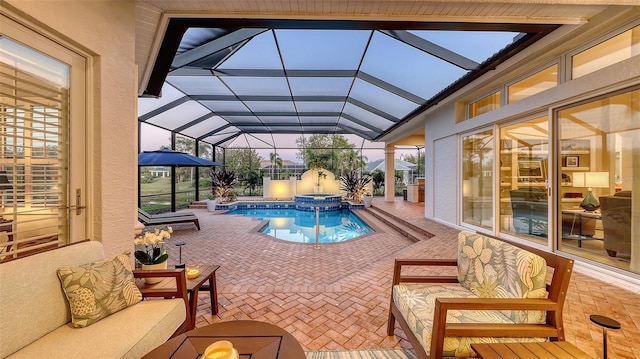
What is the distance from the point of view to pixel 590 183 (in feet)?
11.5

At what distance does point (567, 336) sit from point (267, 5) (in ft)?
14.0

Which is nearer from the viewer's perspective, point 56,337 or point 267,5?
point 56,337

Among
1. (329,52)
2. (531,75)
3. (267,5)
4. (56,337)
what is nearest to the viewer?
(56,337)

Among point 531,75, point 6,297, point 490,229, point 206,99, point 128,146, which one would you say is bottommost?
point 490,229

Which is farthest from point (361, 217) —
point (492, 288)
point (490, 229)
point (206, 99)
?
Answer: point (492, 288)

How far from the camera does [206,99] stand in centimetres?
779

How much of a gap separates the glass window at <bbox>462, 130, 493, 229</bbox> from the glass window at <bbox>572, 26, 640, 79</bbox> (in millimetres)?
1827

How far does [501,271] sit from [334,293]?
6.07 ft

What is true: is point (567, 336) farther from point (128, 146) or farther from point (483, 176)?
point (128, 146)

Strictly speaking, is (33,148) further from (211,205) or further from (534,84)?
(211,205)

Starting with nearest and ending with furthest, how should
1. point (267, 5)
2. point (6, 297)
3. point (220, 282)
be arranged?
point (6, 297) < point (267, 5) < point (220, 282)

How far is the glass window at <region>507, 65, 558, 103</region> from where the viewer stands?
3.79 metres

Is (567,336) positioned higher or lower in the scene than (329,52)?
lower

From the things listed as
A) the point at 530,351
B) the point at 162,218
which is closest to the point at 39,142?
the point at 530,351
